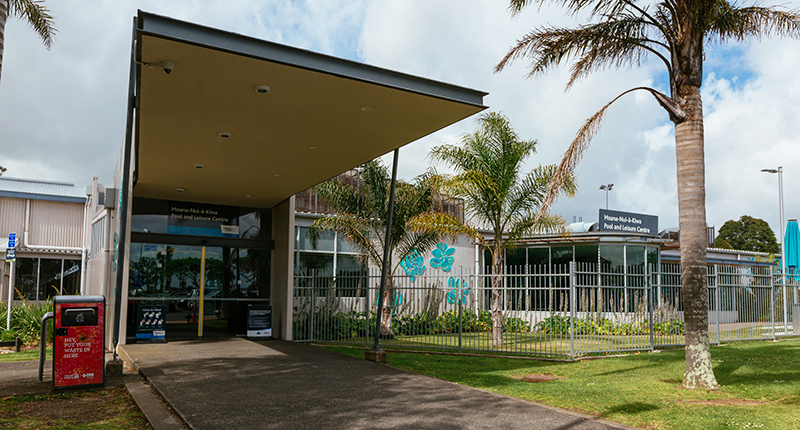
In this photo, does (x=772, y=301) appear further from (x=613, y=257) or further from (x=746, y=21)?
(x=746, y=21)

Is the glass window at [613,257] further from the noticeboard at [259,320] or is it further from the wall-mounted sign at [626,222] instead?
the noticeboard at [259,320]

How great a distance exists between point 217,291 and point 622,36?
1096 centimetres

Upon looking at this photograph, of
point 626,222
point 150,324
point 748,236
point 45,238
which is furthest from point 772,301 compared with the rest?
point 748,236

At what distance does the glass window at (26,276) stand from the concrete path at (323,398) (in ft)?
49.0

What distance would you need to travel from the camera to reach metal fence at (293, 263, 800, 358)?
12.5m


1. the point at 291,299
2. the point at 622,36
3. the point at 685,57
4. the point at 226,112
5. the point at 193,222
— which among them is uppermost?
the point at 622,36

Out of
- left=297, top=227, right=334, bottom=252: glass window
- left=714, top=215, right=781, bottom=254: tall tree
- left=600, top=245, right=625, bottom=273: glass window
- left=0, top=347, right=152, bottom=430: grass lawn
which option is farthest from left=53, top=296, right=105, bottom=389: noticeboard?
left=714, top=215, right=781, bottom=254: tall tree

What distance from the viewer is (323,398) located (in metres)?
6.96

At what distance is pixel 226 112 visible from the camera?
8.01 m

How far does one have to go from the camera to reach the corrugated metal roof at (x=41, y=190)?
23.1m

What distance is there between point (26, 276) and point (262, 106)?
64.7 feet

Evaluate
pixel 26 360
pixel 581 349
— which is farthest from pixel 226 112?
pixel 581 349

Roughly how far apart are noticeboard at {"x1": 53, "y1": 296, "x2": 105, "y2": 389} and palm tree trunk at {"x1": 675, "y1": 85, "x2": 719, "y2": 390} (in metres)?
8.10

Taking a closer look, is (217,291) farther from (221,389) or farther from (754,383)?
(754,383)
